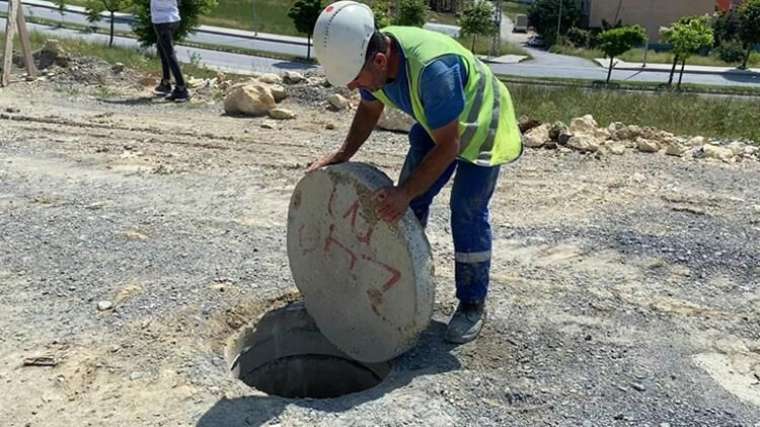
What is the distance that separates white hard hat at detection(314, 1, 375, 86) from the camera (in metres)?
3.18

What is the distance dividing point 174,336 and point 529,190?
3.73 m

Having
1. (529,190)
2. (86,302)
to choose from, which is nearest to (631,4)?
(529,190)

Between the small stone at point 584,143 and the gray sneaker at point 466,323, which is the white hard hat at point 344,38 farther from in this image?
the small stone at point 584,143

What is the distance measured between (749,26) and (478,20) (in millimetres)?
15594

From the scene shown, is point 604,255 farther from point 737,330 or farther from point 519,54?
point 519,54

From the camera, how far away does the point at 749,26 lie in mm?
41438

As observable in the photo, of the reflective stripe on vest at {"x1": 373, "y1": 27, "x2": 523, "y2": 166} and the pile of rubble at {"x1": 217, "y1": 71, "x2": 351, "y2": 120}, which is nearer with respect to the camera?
the reflective stripe on vest at {"x1": 373, "y1": 27, "x2": 523, "y2": 166}

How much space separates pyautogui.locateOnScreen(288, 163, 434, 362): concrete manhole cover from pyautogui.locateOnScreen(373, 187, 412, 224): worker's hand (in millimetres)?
49

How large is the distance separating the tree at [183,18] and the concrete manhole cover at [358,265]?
611 inches

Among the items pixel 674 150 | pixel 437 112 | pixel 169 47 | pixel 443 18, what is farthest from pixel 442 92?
pixel 443 18

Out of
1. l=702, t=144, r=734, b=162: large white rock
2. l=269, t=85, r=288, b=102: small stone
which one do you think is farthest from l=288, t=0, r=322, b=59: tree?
l=702, t=144, r=734, b=162: large white rock

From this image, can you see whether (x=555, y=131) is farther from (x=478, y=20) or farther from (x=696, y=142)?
(x=478, y=20)

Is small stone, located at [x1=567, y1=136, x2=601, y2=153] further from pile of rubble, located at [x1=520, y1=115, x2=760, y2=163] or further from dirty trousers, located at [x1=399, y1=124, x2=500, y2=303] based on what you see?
dirty trousers, located at [x1=399, y1=124, x2=500, y2=303]

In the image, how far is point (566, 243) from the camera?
18.0ft
